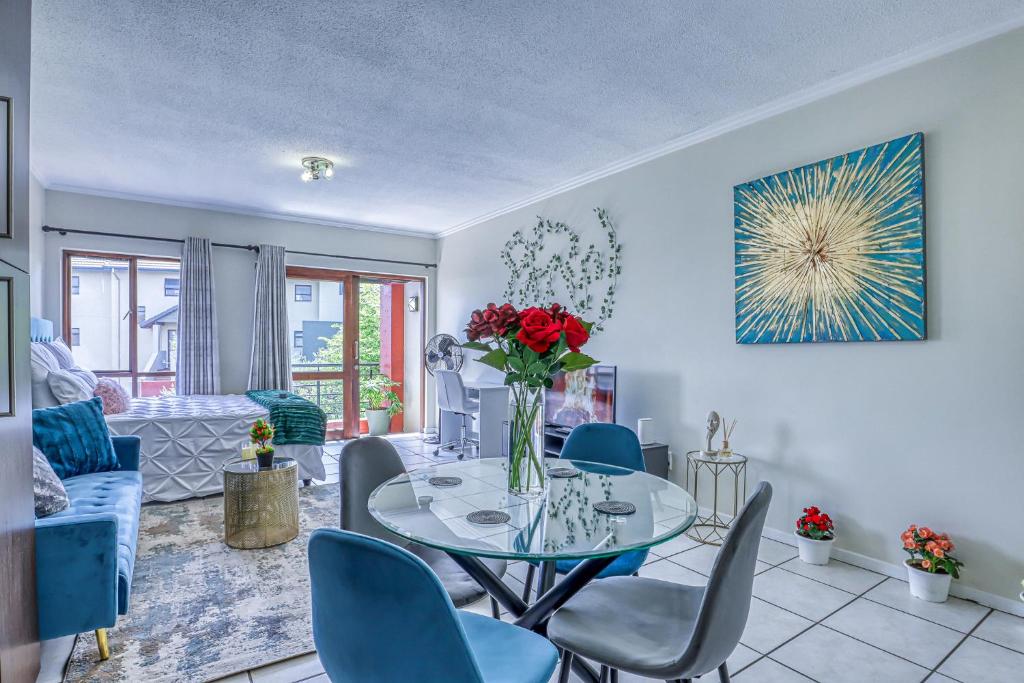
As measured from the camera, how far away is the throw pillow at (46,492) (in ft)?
6.60

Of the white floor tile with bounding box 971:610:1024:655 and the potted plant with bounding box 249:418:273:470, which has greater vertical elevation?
the potted plant with bounding box 249:418:273:470

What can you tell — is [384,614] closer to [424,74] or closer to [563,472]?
[563,472]

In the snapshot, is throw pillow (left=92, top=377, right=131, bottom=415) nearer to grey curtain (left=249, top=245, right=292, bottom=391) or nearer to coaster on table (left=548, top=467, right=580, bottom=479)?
grey curtain (left=249, top=245, right=292, bottom=391)

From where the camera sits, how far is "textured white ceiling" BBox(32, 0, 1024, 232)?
2.32 meters

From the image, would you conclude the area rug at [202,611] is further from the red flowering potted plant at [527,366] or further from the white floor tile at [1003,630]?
the white floor tile at [1003,630]

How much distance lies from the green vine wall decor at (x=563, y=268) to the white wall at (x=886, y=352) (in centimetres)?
40

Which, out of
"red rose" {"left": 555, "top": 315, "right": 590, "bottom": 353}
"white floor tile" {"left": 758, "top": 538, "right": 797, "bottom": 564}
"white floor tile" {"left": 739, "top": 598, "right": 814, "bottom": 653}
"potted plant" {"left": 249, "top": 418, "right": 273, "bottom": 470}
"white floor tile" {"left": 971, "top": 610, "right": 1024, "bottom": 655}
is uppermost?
"red rose" {"left": 555, "top": 315, "right": 590, "bottom": 353}

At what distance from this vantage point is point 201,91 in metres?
3.02

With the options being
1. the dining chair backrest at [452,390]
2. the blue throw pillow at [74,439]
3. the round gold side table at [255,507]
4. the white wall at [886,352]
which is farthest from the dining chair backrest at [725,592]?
the dining chair backrest at [452,390]

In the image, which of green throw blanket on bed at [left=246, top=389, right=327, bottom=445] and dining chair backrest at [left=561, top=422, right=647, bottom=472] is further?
green throw blanket on bed at [left=246, top=389, right=327, bottom=445]

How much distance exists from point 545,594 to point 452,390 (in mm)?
3884

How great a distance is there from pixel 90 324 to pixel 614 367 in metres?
4.89

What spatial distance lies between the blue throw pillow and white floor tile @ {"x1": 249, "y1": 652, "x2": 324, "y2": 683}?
169 centimetres

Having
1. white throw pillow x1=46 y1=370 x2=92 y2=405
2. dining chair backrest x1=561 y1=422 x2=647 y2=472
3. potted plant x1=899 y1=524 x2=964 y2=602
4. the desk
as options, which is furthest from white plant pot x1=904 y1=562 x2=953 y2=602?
white throw pillow x1=46 y1=370 x2=92 y2=405
